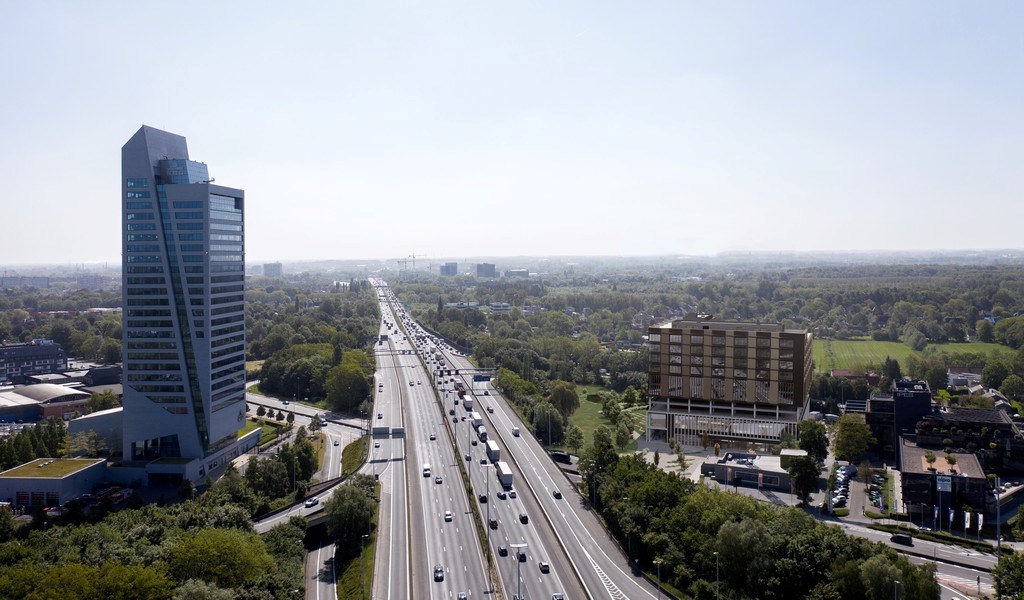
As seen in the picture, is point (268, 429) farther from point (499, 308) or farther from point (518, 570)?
point (499, 308)

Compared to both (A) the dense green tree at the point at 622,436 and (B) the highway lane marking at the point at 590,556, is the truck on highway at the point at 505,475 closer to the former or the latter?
(B) the highway lane marking at the point at 590,556

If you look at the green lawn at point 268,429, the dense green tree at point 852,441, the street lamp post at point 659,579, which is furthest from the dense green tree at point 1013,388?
the green lawn at point 268,429

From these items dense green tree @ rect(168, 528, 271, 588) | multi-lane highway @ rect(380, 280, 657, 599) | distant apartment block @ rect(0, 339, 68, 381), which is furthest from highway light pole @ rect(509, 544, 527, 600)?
distant apartment block @ rect(0, 339, 68, 381)

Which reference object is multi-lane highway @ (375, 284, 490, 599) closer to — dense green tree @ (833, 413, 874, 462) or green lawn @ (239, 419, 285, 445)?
green lawn @ (239, 419, 285, 445)

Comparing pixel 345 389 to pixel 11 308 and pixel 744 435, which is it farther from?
pixel 11 308

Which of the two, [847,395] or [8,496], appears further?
[847,395]

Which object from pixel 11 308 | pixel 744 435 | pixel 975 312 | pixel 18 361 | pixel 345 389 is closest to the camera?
pixel 744 435

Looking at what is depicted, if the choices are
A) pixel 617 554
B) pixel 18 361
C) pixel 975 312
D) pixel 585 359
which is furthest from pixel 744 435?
pixel 975 312
